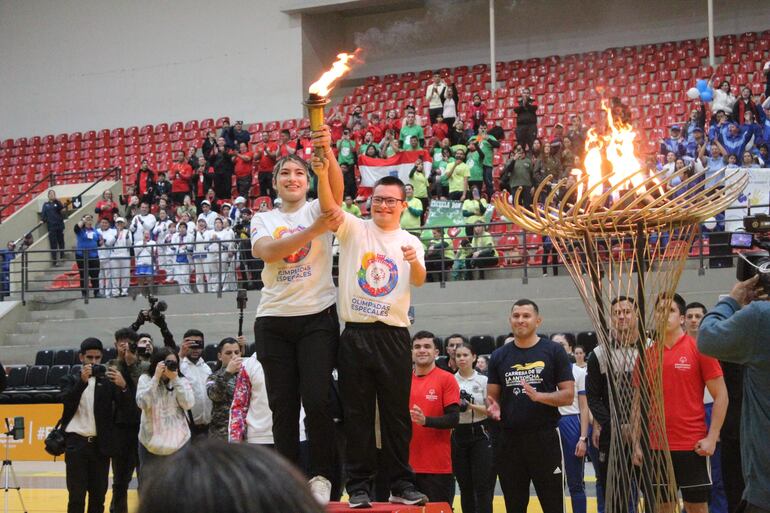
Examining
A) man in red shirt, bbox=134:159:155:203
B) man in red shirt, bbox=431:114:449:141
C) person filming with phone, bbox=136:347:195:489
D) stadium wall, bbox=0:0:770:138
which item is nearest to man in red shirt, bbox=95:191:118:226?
man in red shirt, bbox=134:159:155:203

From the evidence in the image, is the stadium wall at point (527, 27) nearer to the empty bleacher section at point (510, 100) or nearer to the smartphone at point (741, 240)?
the empty bleacher section at point (510, 100)

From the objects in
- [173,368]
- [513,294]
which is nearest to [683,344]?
[173,368]

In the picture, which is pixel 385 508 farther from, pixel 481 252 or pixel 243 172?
pixel 243 172

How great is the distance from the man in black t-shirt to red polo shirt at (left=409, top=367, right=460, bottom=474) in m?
0.45

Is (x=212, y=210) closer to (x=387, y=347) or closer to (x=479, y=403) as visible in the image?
(x=479, y=403)

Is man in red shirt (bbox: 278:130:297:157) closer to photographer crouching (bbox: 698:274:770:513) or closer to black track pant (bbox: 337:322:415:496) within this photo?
black track pant (bbox: 337:322:415:496)

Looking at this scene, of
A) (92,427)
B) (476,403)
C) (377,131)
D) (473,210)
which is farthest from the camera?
(377,131)

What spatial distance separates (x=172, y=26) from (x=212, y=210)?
8.03 m

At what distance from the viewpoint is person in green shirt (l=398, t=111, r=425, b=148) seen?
1786 centimetres

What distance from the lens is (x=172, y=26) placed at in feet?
83.5

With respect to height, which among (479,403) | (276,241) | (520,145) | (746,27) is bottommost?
(479,403)

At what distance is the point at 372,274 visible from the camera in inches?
195

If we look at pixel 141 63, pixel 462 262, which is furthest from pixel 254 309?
pixel 141 63

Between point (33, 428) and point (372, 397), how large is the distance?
9031 mm
